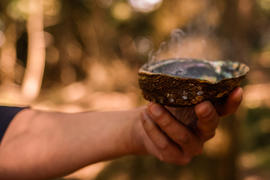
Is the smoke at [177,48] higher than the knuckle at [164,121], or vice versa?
the smoke at [177,48]

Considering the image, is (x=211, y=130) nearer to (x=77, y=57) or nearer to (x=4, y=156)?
(x=4, y=156)

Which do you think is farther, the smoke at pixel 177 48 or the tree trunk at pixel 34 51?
the tree trunk at pixel 34 51

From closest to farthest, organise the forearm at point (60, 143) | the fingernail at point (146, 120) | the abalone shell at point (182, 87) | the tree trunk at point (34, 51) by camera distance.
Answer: the abalone shell at point (182, 87), the fingernail at point (146, 120), the forearm at point (60, 143), the tree trunk at point (34, 51)

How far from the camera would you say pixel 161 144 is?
1270 mm

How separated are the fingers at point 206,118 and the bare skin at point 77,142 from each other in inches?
1.8

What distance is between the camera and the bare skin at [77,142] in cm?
131

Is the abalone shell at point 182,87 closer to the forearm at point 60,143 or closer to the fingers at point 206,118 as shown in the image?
the fingers at point 206,118

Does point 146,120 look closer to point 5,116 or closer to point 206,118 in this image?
point 206,118

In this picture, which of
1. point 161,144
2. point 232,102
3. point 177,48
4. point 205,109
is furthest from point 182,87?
point 177,48

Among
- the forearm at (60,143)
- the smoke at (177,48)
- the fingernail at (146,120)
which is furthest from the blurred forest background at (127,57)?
the forearm at (60,143)

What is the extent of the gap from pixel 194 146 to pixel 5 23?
31.6 feet

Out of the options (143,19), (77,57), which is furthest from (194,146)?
(77,57)

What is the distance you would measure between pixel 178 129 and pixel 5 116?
2.88ft

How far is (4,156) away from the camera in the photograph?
1411 mm
